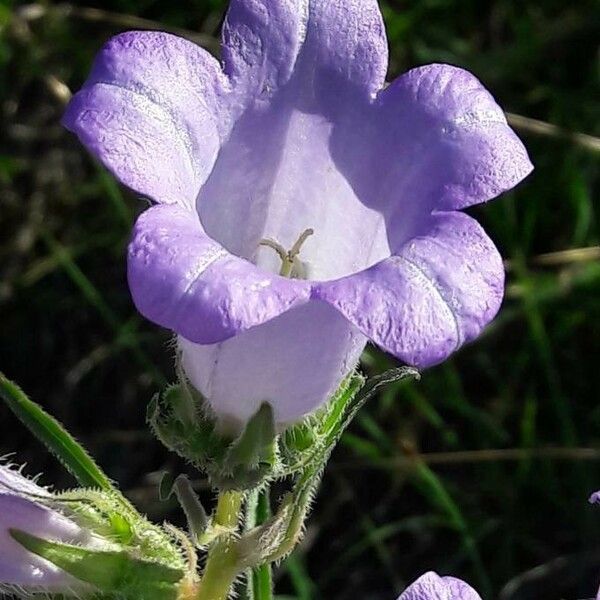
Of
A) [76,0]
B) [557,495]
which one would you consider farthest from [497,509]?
[76,0]

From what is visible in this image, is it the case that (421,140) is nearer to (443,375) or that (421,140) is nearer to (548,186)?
(443,375)

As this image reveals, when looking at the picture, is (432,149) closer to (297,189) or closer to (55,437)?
(297,189)

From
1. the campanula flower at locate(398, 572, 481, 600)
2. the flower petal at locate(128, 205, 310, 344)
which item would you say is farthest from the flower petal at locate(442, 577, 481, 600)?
the flower petal at locate(128, 205, 310, 344)

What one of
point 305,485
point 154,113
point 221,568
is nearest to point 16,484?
point 221,568

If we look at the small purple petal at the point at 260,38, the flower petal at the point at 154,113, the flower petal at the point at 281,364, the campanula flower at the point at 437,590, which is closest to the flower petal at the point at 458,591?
the campanula flower at the point at 437,590

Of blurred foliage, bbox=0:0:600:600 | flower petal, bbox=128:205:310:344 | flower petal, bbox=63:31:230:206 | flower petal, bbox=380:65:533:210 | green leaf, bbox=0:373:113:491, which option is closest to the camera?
flower petal, bbox=128:205:310:344

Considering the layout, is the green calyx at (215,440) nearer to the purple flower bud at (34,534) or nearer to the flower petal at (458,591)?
the purple flower bud at (34,534)

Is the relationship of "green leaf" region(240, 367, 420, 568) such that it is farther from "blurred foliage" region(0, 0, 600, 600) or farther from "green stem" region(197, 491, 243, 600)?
"blurred foliage" region(0, 0, 600, 600)
